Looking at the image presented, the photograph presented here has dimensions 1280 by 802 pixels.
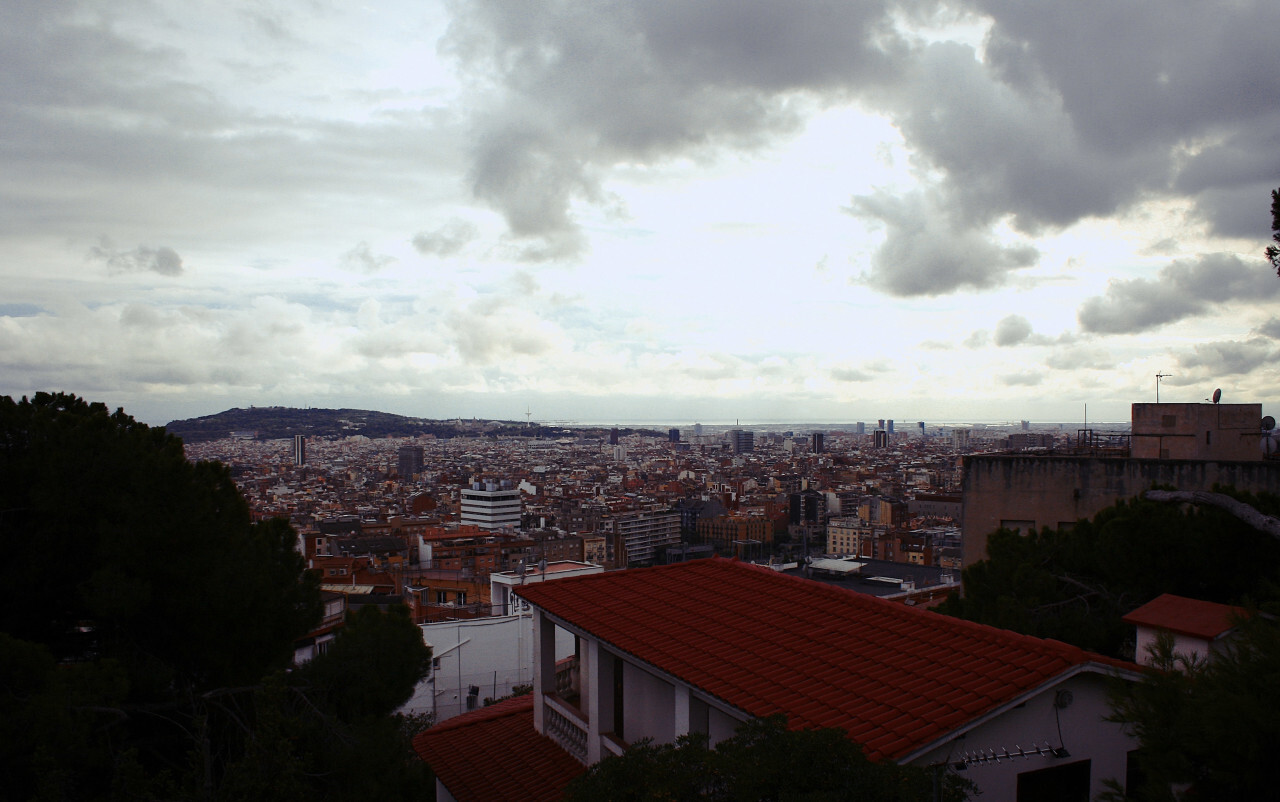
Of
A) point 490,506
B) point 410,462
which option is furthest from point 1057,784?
point 410,462

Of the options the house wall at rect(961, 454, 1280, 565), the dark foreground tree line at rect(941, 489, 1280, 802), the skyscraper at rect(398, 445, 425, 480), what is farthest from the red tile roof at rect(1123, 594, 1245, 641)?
the skyscraper at rect(398, 445, 425, 480)

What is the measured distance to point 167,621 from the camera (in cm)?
540

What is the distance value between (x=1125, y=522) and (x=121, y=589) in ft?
23.2

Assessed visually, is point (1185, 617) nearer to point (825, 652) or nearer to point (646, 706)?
point (825, 652)

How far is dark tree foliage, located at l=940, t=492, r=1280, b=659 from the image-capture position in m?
6.01

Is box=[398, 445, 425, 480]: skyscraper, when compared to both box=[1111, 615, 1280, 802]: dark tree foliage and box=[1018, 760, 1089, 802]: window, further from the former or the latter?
box=[1111, 615, 1280, 802]: dark tree foliage

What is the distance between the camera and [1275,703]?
2.53 m

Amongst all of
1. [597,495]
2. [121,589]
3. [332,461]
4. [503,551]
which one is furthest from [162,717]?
[332,461]

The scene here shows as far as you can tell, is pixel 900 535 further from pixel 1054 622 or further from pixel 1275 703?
pixel 1275 703

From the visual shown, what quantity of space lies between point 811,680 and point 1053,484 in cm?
1056

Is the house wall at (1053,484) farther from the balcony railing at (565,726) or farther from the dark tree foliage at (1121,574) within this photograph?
the balcony railing at (565,726)

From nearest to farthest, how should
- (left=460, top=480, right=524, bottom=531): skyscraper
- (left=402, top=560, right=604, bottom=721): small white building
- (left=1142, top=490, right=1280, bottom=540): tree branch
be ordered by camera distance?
(left=1142, top=490, right=1280, bottom=540): tree branch < (left=402, top=560, right=604, bottom=721): small white building < (left=460, top=480, right=524, bottom=531): skyscraper

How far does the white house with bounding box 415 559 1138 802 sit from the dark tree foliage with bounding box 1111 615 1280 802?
0.79 m

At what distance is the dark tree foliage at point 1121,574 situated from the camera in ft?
19.7
